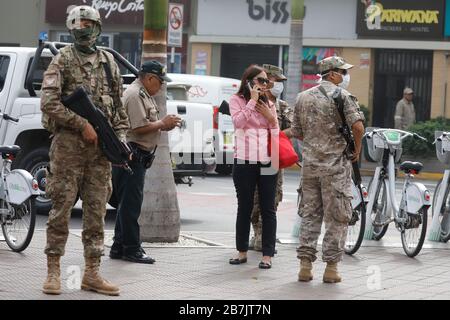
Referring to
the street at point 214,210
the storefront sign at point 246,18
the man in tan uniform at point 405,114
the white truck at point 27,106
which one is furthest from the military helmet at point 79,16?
the storefront sign at point 246,18

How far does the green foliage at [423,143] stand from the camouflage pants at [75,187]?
1721cm

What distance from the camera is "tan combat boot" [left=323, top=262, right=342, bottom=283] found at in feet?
29.6

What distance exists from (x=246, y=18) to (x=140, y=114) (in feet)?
72.8

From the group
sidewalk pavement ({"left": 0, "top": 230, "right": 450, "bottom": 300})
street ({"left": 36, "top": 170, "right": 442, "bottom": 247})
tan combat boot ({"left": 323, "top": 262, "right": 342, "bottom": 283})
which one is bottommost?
street ({"left": 36, "top": 170, "right": 442, "bottom": 247})

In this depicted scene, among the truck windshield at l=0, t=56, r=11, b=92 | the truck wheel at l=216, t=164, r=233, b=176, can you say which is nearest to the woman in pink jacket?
the truck windshield at l=0, t=56, r=11, b=92

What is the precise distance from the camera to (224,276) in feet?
30.0

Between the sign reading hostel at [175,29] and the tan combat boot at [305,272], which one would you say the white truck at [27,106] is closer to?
the tan combat boot at [305,272]

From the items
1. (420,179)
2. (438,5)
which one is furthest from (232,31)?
(420,179)

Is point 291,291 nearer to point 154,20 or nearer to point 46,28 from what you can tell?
point 154,20

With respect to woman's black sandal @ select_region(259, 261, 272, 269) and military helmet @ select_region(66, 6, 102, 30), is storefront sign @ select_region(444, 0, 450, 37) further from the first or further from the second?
military helmet @ select_region(66, 6, 102, 30)

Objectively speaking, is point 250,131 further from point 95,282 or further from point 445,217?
point 445,217

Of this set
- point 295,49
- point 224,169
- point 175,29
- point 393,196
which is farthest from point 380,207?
point 175,29

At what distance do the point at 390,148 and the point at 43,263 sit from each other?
393cm

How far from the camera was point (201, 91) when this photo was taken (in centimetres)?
2127
